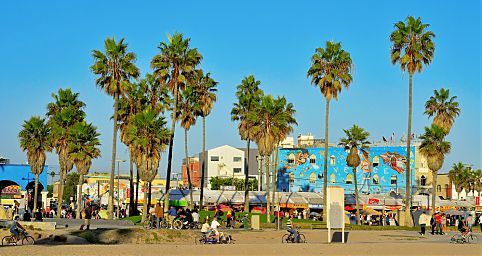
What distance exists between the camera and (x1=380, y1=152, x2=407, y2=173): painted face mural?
107m

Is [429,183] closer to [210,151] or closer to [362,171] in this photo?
[362,171]

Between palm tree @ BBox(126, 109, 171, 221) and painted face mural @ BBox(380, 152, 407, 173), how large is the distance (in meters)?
58.0

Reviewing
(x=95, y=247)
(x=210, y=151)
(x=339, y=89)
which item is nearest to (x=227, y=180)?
(x=210, y=151)

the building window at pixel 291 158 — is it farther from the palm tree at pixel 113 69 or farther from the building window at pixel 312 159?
the palm tree at pixel 113 69

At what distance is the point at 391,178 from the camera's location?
10775 centimetres

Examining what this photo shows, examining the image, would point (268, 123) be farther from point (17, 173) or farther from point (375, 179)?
point (375, 179)

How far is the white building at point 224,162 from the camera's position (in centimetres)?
15362

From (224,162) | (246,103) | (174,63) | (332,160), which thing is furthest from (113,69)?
(224,162)

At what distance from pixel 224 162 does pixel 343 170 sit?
48813mm

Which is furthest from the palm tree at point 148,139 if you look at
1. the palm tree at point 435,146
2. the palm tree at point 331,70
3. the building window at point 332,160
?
the building window at point 332,160

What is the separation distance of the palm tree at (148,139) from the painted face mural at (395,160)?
58.0 metres

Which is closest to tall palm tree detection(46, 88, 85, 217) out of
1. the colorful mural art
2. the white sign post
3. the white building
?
the white sign post

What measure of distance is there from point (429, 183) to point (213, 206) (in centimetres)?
4579

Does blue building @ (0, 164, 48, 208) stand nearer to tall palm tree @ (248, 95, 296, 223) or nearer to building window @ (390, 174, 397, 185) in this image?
tall palm tree @ (248, 95, 296, 223)
